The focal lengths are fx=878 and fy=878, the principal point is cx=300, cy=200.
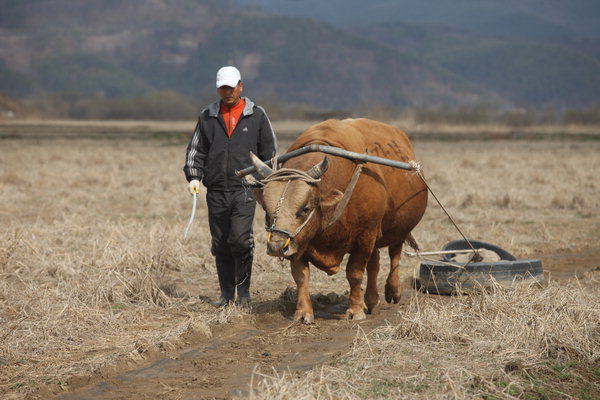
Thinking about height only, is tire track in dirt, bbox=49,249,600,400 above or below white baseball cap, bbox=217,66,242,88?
below

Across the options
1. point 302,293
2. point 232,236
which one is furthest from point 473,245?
point 232,236

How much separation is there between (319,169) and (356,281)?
1.51 m

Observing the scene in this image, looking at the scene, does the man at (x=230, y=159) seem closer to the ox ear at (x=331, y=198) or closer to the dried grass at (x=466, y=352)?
the ox ear at (x=331, y=198)

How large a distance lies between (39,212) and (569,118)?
105m

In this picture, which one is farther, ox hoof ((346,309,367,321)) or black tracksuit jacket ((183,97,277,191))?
black tracksuit jacket ((183,97,277,191))

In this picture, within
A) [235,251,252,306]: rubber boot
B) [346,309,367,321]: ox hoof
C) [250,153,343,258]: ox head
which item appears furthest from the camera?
[235,251,252,306]: rubber boot

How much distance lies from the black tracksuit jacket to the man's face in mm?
128

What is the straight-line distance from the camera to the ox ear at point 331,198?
795cm

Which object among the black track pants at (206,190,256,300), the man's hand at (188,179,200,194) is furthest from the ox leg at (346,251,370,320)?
the man's hand at (188,179,200,194)

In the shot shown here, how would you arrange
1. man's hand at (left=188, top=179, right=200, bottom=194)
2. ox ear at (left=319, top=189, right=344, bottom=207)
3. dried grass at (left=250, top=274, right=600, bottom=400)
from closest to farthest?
dried grass at (left=250, top=274, right=600, bottom=400), ox ear at (left=319, top=189, right=344, bottom=207), man's hand at (left=188, top=179, right=200, bottom=194)

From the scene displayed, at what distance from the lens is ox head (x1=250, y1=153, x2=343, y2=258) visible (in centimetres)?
773

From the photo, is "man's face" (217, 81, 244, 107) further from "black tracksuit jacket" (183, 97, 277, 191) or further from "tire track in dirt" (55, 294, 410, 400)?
"tire track in dirt" (55, 294, 410, 400)

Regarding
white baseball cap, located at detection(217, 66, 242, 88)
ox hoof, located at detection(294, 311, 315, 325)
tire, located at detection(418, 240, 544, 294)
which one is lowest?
ox hoof, located at detection(294, 311, 315, 325)

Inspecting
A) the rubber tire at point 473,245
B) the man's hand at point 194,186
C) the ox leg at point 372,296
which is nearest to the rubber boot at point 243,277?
the man's hand at point 194,186
